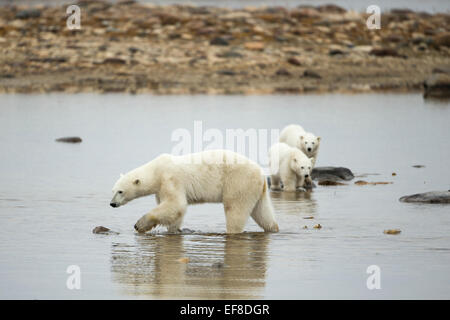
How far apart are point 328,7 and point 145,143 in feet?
120

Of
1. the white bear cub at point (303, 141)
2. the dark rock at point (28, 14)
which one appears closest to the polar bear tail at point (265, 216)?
the white bear cub at point (303, 141)

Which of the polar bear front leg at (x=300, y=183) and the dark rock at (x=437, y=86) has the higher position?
the polar bear front leg at (x=300, y=183)

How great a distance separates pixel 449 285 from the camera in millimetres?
8898

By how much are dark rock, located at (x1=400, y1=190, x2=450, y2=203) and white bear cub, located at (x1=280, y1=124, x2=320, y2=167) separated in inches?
105

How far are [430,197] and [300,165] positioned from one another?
232 cm

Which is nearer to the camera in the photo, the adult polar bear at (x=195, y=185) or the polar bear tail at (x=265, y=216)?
the adult polar bear at (x=195, y=185)

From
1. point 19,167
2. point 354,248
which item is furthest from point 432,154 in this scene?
point 354,248

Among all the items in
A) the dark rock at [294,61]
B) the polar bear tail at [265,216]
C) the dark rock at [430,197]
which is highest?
the polar bear tail at [265,216]

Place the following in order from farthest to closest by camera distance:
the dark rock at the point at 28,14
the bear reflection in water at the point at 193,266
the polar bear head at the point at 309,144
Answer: the dark rock at the point at 28,14, the polar bear head at the point at 309,144, the bear reflection in water at the point at 193,266

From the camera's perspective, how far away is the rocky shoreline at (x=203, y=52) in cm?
3762

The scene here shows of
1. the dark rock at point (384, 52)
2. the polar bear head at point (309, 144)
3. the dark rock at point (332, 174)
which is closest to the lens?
the dark rock at point (332, 174)

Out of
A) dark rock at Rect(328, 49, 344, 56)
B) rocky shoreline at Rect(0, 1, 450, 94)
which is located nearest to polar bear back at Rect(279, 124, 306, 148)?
rocky shoreline at Rect(0, 1, 450, 94)

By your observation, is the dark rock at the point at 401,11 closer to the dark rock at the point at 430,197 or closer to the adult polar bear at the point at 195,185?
the dark rock at the point at 430,197
